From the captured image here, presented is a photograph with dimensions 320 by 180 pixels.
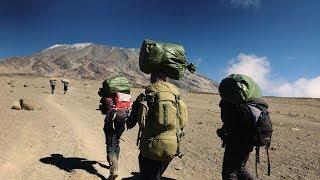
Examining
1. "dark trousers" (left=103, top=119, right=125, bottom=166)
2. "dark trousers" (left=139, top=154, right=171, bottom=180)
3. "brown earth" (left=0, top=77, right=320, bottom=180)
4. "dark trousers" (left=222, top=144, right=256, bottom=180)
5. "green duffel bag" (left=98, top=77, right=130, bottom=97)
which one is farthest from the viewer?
"brown earth" (left=0, top=77, right=320, bottom=180)

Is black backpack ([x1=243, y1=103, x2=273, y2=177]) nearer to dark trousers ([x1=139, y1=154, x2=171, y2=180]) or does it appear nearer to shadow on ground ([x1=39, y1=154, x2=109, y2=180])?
dark trousers ([x1=139, y1=154, x2=171, y2=180])

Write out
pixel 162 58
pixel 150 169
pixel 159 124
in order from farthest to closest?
1. pixel 162 58
2. pixel 150 169
3. pixel 159 124

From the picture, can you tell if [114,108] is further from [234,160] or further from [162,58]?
[162,58]

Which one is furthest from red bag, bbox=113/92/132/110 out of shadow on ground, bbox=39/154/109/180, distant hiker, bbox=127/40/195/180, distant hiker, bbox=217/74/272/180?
distant hiker, bbox=127/40/195/180

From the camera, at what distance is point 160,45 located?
226 inches

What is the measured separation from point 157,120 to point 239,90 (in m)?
1.62

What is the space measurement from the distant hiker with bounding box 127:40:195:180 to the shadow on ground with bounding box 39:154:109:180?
185 inches

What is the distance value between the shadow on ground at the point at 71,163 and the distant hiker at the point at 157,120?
15.4 ft

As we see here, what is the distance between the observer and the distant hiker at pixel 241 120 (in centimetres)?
632

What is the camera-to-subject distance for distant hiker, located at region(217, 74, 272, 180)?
249 inches

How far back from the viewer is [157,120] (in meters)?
5.37

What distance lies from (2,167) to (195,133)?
10136 millimetres

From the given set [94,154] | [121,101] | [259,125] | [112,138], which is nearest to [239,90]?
[259,125]

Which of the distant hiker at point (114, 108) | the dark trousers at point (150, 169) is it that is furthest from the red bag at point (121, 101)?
the dark trousers at point (150, 169)
